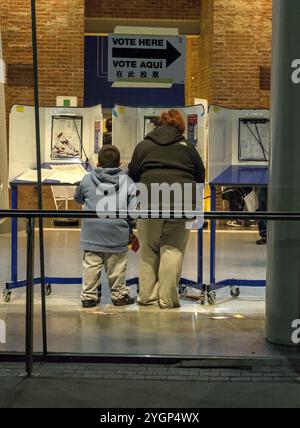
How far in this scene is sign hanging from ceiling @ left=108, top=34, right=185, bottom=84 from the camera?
6.35m

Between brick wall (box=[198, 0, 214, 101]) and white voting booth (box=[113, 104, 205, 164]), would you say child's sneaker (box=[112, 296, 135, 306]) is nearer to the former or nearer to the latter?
white voting booth (box=[113, 104, 205, 164])

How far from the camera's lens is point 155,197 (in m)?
6.02

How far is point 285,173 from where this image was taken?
5031 mm

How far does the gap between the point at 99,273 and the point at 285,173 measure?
2.05m

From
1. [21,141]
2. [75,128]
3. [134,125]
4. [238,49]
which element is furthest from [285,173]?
[238,49]

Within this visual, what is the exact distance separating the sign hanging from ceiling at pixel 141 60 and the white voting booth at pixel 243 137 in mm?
838

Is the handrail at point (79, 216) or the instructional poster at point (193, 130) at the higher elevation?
the instructional poster at point (193, 130)

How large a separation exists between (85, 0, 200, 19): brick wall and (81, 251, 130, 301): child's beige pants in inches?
310

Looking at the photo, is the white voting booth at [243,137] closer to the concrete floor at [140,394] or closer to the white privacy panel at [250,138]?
the white privacy panel at [250,138]

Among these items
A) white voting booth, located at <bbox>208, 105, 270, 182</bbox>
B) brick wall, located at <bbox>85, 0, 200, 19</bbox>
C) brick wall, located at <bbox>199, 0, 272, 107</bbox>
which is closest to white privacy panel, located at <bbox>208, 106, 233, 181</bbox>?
white voting booth, located at <bbox>208, 105, 270, 182</bbox>

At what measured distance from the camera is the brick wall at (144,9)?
13094 mm

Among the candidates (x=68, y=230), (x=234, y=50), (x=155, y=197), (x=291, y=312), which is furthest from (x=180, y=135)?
(x=234, y=50)

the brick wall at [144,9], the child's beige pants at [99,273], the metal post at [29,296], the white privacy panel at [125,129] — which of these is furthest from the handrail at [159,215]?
the brick wall at [144,9]

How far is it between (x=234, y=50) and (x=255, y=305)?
712 cm
